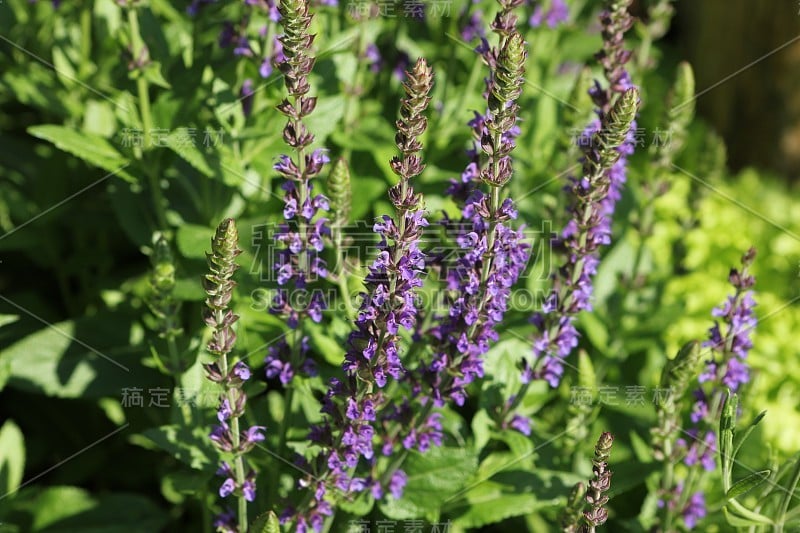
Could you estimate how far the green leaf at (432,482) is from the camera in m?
2.98

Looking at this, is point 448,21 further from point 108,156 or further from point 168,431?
point 168,431

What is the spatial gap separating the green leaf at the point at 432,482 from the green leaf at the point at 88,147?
62.2 inches

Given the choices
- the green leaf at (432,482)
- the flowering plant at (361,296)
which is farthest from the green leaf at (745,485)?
the green leaf at (432,482)

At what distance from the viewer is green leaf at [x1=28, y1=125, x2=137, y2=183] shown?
3.22 metres

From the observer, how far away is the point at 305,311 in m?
2.78

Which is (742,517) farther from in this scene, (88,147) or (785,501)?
(88,147)

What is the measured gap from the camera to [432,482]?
3037 millimetres

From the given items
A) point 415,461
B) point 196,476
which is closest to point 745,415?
point 415,461

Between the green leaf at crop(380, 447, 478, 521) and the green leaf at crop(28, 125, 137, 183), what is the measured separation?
158 centimetres

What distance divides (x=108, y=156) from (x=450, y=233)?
1458 millimetres

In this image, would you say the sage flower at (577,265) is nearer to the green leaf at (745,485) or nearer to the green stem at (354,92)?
the green leaf at (745,485)

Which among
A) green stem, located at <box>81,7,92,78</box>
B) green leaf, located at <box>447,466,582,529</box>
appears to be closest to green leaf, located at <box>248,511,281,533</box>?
green leaf, located at <box>447,466,582,529</box>

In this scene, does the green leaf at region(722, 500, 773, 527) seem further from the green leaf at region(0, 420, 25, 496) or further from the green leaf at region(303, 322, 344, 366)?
the green leaf at region(0, 420, 25, 496)

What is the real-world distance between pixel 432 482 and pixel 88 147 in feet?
6.10
